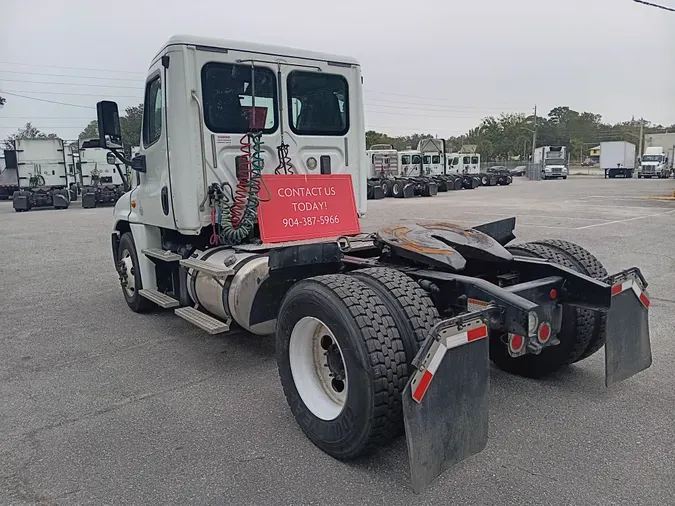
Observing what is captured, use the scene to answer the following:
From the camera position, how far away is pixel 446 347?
262cm

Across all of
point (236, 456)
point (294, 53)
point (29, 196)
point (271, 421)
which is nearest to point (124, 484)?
point (236, 456)

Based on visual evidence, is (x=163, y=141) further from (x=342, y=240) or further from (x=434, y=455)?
(x=434, y=455)

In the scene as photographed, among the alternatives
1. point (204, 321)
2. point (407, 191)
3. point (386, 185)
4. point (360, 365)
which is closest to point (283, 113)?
point (204, 321)

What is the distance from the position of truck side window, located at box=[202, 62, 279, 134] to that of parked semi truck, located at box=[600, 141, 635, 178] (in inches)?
2103

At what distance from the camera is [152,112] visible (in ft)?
18.4

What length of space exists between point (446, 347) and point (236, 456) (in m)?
1.46

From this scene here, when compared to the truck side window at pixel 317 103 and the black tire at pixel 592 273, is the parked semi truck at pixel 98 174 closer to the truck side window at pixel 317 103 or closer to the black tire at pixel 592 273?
the truck side window at pixel 317 103

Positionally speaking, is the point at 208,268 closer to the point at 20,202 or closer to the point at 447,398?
the point at 447,398

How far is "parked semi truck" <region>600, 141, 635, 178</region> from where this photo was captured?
167ft

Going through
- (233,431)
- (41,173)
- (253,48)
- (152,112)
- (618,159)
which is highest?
(253,48)

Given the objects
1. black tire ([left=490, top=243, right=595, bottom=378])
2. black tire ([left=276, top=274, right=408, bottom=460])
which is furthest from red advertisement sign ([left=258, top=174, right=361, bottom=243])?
black tire ([left=276, top=274, right=408, bottom=460])

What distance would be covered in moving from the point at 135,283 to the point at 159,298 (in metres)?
0.88

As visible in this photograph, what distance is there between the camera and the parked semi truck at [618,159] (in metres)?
51.0

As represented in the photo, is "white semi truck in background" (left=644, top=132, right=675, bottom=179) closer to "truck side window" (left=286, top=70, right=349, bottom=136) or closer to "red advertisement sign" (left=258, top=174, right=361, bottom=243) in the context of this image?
"truck side window" (left=286, top=70, right=349, bottom=136)
